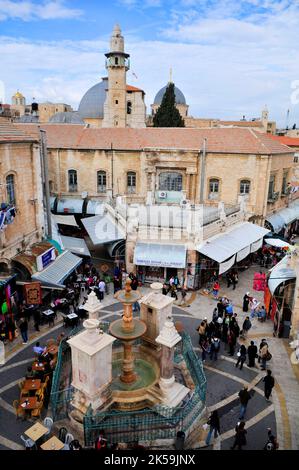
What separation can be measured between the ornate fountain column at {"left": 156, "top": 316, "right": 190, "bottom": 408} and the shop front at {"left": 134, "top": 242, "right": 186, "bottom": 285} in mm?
8953

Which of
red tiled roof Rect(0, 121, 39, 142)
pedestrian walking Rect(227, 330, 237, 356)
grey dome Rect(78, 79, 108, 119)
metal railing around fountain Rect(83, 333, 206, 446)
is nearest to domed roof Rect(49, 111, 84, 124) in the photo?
grey dome Rect(78, 79, 108, 119)

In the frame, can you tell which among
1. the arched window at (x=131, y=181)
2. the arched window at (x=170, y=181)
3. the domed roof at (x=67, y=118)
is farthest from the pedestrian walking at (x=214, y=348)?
the domed roof at (x=67, y=118)

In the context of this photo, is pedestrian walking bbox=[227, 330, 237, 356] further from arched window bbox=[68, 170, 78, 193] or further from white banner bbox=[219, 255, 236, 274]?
arched window bbox=[68, 170, 78, 193]

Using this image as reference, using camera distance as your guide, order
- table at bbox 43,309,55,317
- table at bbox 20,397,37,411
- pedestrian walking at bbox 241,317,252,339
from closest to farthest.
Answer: table at bbox 20,397,37,411
pedestrian walking at bbox 241,317,252,339
table at bbox 43,309,55,317

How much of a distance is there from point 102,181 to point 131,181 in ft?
8.20

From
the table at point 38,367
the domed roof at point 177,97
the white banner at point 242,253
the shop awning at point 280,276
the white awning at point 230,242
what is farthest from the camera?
the domed roof at point 177,97

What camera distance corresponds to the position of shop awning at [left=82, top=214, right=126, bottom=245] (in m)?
21.8

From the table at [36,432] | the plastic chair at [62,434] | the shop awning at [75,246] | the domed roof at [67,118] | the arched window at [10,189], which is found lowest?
the plastic chair at [62,434]

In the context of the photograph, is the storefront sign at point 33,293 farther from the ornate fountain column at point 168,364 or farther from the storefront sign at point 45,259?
the ornate fountain column at point 168,364

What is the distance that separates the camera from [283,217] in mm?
30219

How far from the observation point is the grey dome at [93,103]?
51812mm

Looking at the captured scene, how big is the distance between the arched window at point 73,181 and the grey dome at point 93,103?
23.6m

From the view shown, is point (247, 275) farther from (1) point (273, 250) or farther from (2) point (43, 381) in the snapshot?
(2) point (43, 381)

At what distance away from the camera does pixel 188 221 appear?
65.8 ft
